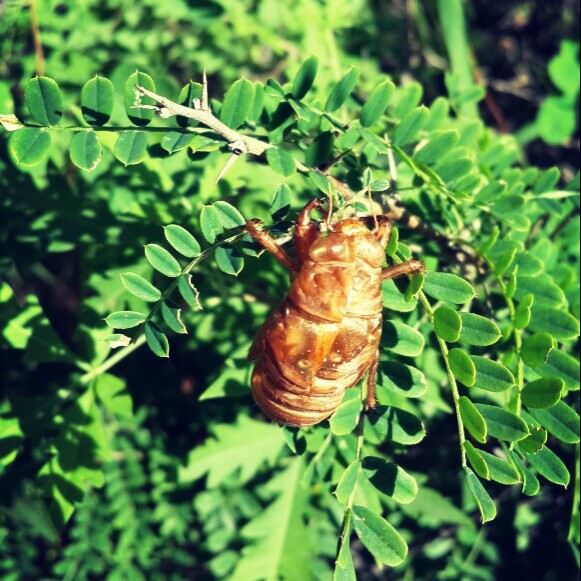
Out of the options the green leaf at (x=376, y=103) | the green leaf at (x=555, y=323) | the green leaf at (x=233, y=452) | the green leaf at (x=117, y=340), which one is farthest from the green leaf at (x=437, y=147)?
the green leaf at (x=233, y=452)

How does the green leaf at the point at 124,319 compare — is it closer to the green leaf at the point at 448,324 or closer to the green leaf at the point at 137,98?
the green leaf at the point at 137,98

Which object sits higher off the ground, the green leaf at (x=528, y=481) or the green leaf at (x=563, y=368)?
the green leaf at (x=563, y=368)

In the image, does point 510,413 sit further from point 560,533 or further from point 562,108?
point 562,108

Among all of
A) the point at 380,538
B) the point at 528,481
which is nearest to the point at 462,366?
the point at 528,481

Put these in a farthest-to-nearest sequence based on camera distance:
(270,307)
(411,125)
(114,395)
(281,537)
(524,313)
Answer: (281,537) < (270,307) < (114,395) < (411,125) < (524,313)

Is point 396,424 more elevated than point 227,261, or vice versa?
point 227,261

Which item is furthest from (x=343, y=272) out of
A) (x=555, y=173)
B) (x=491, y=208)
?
(x=555, y=173)

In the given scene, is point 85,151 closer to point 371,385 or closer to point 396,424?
point 371,385
